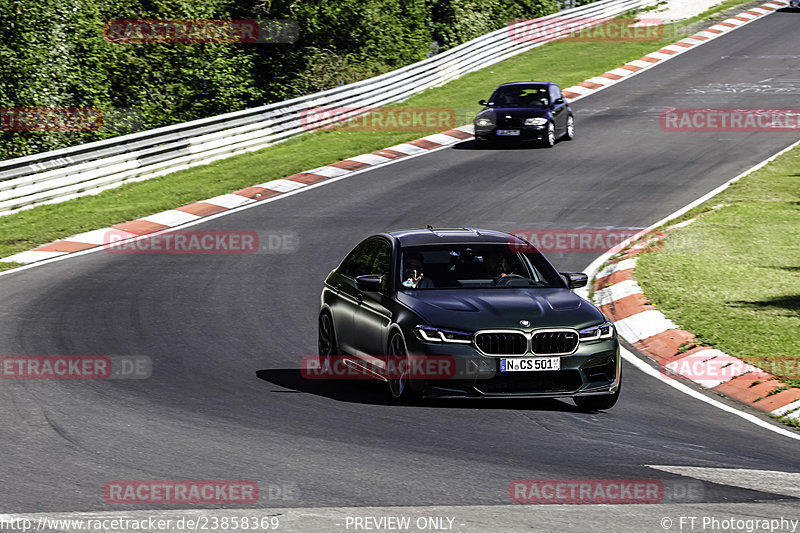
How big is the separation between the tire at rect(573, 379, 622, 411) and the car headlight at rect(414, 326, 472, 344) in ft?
3.73

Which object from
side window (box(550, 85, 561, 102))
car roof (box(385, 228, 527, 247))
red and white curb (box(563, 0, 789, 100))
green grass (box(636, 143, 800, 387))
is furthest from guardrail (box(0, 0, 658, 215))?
car roof (box(385, 228, 527, 247))

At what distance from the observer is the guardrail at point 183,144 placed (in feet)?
77.3

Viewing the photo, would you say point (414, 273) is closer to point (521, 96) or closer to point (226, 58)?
point (521, 96)

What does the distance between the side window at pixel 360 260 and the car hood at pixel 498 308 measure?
1154 millimetres

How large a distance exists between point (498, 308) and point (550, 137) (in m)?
18.5

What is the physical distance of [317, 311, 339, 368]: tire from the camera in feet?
38.4

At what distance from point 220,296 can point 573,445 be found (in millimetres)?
7626

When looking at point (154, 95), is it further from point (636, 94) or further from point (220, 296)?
point (220, 296)

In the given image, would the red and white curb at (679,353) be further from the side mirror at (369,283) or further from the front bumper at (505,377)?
the side mirror at (369,283)

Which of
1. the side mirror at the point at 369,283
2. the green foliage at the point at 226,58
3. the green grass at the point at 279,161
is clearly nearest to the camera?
the side mirror at the point at 369,283

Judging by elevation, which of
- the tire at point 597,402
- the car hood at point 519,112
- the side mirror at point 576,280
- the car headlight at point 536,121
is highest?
the side mirror at point 576,280

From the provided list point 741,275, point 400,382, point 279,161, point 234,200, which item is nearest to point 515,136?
point 279,161

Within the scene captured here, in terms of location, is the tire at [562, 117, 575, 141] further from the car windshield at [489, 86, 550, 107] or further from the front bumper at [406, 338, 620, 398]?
the front bumper at [406, 338, 620, 398]

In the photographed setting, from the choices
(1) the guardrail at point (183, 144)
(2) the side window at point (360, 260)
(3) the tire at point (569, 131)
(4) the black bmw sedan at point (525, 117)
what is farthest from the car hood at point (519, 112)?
(2) the side window at point (360, 260)
